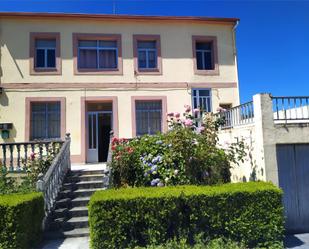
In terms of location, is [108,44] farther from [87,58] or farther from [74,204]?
[74,204]

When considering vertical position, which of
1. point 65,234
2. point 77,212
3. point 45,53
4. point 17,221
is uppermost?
point 45,53

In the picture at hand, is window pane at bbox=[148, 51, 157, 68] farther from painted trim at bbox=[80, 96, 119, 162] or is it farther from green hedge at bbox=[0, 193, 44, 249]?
green hedge at bbox=[0, 193, 44, 249]

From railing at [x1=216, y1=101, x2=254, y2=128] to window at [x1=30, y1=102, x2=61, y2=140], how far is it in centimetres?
679

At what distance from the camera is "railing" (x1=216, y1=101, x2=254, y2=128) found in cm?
725

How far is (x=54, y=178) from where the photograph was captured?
22.9 ft

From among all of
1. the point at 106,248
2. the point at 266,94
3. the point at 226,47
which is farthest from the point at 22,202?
the point at 226,47

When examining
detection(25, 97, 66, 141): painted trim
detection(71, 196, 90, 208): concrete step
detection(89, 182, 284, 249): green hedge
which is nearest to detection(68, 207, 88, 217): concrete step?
detection(71, 196, 90, 208): concrete step

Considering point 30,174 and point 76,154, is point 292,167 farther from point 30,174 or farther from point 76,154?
point 76,154

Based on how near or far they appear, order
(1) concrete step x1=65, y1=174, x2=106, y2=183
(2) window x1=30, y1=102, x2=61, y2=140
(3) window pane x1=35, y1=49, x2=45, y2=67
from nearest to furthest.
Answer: (1) concrete step x1=65, y1=174, x2=106, y2=183
(2) window x1=30, y1=102, x2=61, y2=140
(3) window pane x1=35, y1=49, x2=45, y2=67

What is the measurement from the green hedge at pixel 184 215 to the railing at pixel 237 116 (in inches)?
92.0

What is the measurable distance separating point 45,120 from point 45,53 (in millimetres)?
2922

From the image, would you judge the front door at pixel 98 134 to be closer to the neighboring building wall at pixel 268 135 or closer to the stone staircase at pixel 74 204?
the stone staircase at pixel 74 204

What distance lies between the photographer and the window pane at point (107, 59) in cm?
1223

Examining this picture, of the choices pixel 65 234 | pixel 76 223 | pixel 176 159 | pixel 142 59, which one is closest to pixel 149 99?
pixel 142 59
